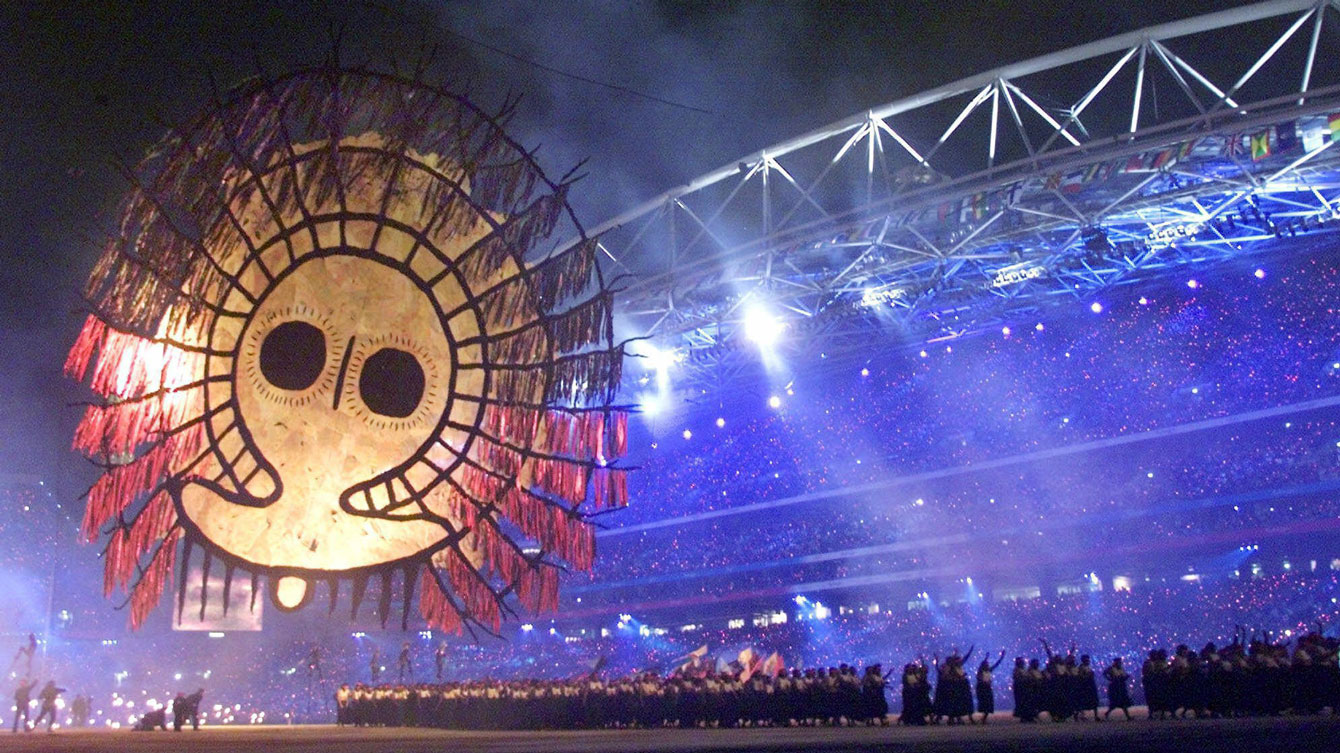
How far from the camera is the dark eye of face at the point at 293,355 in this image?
5371 mm

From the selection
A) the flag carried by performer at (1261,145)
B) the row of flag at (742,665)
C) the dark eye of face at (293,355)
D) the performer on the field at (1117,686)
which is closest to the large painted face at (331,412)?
the dark eye of face at (293,355)

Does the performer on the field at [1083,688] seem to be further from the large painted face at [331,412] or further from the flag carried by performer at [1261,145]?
the large painted face at [331,412]

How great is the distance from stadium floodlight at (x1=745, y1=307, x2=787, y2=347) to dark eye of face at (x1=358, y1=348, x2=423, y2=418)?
15.1 metres

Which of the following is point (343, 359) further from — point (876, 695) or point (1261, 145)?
point (1261, 145)

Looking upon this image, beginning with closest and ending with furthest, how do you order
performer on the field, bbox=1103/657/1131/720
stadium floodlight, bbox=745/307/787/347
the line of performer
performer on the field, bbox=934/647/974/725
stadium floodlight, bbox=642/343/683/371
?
the line of performer
performer on the field, bbox=1103/657/1131/720
performer on the field, bbox=934/647/974/725
stadium floodlight, bbox=745/307/787/347
stadium floodlight, bbox=642/343/683/371

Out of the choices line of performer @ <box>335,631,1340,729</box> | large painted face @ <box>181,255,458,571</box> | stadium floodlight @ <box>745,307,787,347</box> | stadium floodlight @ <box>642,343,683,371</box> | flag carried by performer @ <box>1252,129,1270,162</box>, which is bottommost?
line of performer @ <box>335,631,1340,729</box>

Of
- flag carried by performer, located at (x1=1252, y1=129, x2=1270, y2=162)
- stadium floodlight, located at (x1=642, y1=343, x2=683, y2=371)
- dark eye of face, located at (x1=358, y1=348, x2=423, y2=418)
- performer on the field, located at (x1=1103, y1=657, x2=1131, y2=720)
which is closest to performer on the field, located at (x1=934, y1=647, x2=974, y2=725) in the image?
performer on the field, located at (x1=1103, y1=657, x2=1131, y2=720)

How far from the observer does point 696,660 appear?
893 inches

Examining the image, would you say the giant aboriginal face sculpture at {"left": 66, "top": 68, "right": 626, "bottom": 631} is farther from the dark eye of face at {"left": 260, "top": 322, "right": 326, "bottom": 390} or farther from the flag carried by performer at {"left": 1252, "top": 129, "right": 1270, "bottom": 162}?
the flag carried by performer at {"left": 1252, "top": 129, "right": 1270, "bottom": 162}

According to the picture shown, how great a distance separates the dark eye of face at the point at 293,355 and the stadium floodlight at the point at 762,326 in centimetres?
1534

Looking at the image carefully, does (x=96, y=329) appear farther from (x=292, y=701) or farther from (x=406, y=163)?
(x=292, y=701)

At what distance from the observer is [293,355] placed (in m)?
5.44

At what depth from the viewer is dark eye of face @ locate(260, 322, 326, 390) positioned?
5371 mm

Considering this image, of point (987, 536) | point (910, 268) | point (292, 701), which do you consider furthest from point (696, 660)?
point (292, 701)
